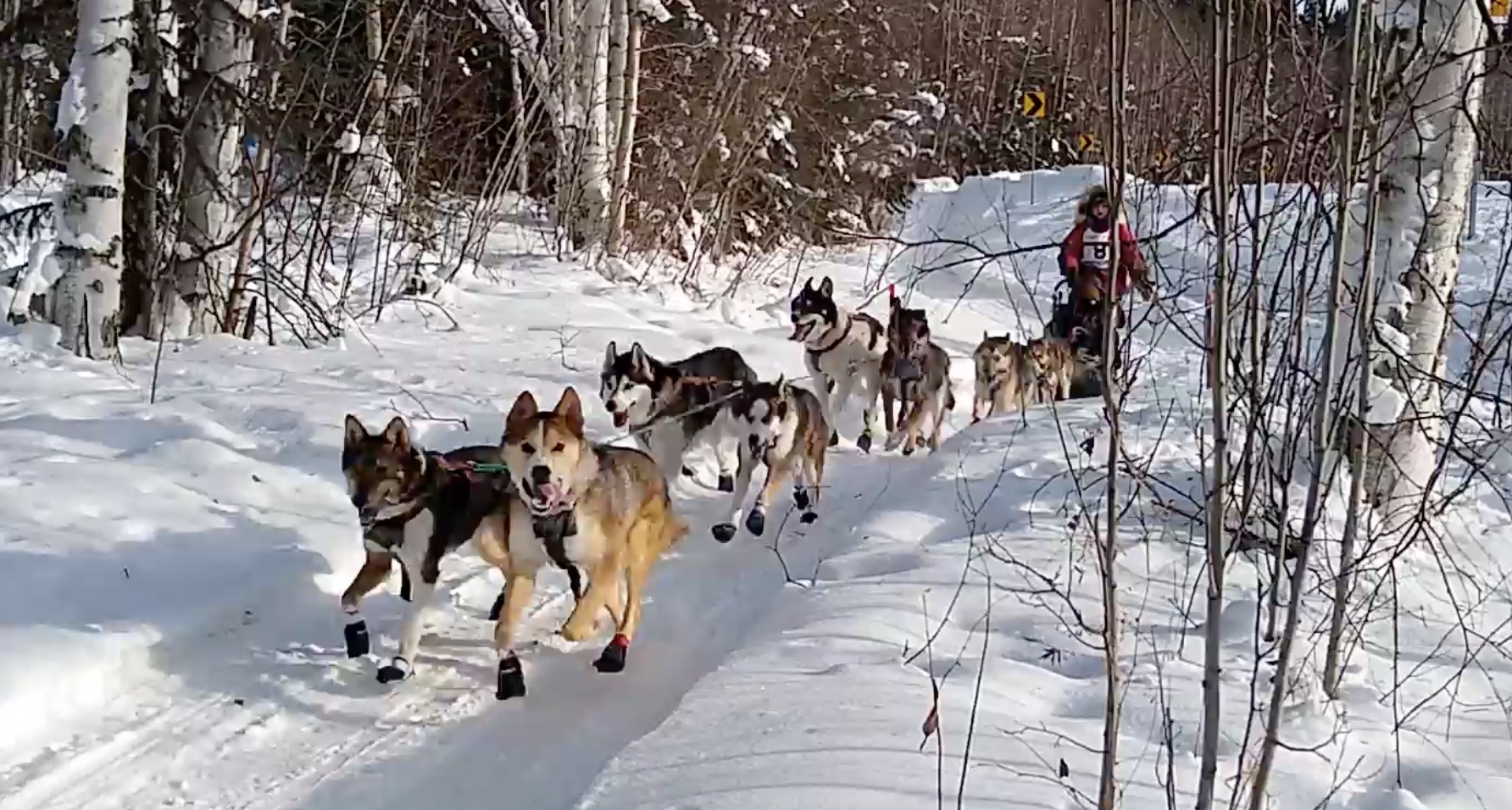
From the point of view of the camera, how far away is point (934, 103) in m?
31.5

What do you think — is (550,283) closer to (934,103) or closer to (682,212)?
(682,212)

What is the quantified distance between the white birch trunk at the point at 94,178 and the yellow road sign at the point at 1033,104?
1060 inches

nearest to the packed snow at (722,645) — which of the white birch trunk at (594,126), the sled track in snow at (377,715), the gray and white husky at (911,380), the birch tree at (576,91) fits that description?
the sled track in snow at (377,715)

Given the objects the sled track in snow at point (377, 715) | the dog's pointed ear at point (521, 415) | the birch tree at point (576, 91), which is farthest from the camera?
the birch tree at point (576, 91)

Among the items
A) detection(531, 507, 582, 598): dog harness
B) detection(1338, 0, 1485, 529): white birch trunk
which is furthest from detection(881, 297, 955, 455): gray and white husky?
detection(531, 507, 582, 598): dog harness

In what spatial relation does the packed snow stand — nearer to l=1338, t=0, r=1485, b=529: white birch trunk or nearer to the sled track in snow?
the sled track in snow

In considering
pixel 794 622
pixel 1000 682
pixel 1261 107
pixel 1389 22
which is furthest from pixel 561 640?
pixel 1389 22

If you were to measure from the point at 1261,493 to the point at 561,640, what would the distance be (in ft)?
8.93

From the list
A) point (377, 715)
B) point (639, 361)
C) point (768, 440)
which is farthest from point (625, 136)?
point (377, 715)

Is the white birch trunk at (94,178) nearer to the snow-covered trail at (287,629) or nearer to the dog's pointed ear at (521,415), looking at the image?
the snow-covered trail at (287,629)

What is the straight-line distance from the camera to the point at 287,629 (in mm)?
5047

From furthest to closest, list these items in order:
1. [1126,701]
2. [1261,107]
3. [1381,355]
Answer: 1. [1381,355]
2. [1126,701]
3. [1261,107]

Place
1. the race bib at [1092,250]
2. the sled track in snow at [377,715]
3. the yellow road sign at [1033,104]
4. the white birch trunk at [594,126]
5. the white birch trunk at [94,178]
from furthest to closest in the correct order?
the yellow road sign at [1033,104] < the white birch trunk at [594,126] < the race bib at [1092,250] < the white birch trunk at [94,178] < the sled track in snow at [377,715]

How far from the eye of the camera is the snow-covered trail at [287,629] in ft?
13.0
